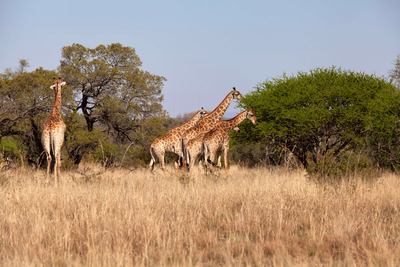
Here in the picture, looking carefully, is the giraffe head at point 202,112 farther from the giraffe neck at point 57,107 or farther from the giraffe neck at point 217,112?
the giraffe neck at point 57,107

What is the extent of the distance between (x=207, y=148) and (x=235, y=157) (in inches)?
466

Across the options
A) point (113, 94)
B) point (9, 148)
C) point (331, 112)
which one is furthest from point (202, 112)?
point (9, 148)

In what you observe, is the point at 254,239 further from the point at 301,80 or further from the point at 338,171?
the point at 301,80

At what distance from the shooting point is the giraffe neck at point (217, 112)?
1224cm

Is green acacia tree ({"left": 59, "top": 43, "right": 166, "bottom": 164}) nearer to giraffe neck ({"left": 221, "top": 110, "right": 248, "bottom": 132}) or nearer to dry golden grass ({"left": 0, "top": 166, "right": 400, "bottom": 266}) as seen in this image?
giraffe neck ({"left": 221, "top": 110, "right": 248, "bottom": 132})

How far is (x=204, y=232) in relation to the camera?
499 cm

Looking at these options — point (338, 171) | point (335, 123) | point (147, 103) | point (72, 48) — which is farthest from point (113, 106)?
point (338, 171)

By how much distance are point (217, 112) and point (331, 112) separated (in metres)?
4.31

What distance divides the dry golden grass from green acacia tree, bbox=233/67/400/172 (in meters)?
6.54

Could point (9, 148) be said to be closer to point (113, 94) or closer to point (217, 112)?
point (113, 94)

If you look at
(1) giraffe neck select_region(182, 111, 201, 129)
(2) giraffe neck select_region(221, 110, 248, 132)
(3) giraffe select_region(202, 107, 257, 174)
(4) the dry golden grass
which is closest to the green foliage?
(1) giraffe neck select_region(182, 111, 201, 129)

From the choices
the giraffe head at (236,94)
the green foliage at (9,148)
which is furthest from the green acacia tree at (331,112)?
the green foliage at (9,148)

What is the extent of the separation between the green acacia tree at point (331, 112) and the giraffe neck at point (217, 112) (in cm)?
198

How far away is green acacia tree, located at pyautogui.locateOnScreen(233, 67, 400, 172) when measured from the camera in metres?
12.6
